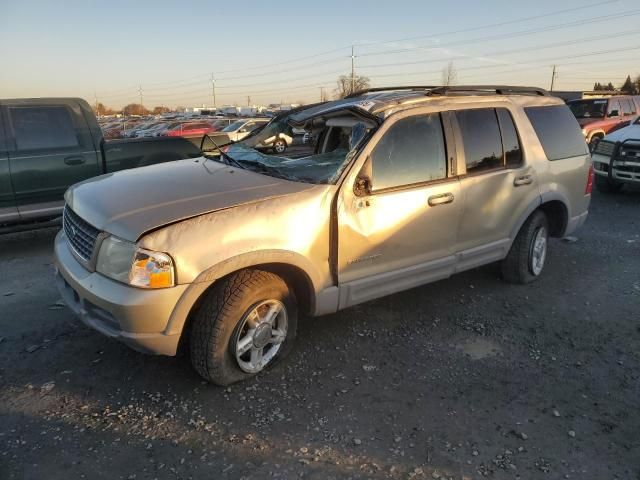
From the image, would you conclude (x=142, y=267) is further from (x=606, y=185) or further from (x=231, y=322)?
(x=606, y=185)

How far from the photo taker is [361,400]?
10.5 ft

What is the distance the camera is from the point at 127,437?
2826mm

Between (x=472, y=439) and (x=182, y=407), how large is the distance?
5.70ft

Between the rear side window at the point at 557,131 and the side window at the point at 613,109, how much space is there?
11303 mm

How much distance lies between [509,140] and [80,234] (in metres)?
3.62

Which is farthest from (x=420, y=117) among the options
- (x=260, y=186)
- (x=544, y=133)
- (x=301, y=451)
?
(x=301, y=451)

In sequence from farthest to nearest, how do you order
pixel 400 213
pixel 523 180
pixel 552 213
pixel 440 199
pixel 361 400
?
pixel 552 213, pixel 523 180, pixel 440 199, pixel 400 213, pixel 361 400

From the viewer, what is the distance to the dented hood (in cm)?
293

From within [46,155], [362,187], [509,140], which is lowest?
[46,155]

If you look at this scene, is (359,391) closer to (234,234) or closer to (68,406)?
(234,234)

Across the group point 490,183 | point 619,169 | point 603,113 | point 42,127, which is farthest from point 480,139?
point 603,113

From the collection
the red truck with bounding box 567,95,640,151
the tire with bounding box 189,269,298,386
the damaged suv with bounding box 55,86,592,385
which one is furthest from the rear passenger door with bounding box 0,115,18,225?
the red truck with bounding box 567,95,640,151

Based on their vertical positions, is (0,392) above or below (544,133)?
→ below

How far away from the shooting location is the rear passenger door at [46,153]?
19.4ft
